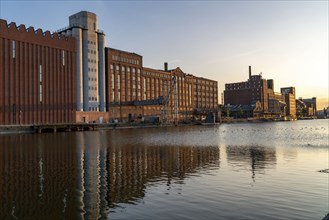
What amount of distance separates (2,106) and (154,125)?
7540 cm

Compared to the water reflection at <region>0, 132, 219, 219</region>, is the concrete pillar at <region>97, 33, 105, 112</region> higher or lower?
higher

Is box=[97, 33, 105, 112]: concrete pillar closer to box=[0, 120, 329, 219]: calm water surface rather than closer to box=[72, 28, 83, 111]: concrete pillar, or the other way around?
box=[72, 28, 83, 111]: concrete pillar

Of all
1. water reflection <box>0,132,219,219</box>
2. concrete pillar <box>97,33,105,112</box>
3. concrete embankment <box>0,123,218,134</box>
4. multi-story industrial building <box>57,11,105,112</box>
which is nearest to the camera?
water reflection <box>0,132,219,219</box>

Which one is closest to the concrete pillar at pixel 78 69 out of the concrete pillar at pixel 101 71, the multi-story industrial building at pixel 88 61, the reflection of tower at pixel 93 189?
the multi-story industrial building at pixel 88 61

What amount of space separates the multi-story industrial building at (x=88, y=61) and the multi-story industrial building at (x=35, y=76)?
4.78m

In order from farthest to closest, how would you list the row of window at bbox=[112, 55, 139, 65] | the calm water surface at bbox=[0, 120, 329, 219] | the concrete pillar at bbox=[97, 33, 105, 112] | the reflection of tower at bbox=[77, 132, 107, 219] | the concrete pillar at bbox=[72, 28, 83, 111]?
the row of window at bbox=[112, 55, 139, 65]
the concrete pillar at bbox=[97, 33, 105, 112]
the concrete pillar at bbox=[72, 28, 83, 111]
the reflection of tower at bbox=[77, 132, 107, 219]
the calm water surface at bbox=[0, 120, 329, 219]

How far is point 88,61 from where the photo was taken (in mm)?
151875

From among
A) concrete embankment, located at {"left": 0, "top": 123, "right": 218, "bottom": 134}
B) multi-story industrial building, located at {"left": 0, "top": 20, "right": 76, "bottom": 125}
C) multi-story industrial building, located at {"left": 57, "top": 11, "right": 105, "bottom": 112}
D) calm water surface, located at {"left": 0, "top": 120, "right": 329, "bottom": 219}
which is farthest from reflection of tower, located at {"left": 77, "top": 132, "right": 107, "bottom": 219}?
multi-story industrial building, located at {"left": 57, "top": 11, "right": 105, "bottom": 112}

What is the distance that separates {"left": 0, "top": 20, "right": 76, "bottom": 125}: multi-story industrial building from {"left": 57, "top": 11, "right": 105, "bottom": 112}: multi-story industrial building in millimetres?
4784

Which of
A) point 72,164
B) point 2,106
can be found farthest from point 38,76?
point 72,164

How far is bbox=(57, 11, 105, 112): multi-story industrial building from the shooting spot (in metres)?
148

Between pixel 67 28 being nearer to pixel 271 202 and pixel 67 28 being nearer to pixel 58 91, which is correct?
pixel 58 91

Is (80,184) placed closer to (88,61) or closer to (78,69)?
(78,69)

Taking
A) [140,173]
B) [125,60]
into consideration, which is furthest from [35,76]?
[140,173]
